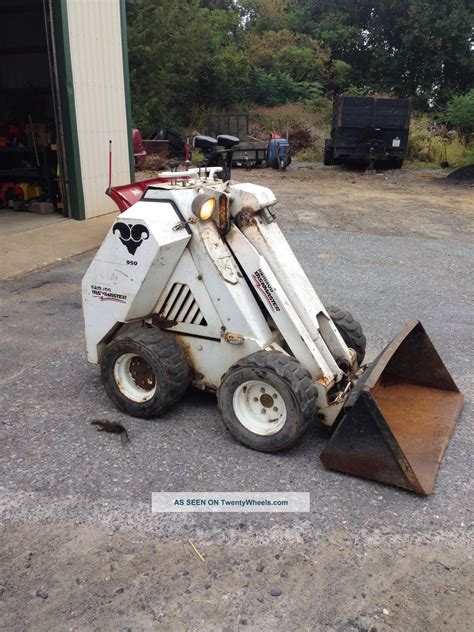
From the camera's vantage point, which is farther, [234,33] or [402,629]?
[234,33]

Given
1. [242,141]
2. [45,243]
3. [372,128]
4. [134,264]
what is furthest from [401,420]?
[242,141]

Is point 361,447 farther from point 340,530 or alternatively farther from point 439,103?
point 439,103

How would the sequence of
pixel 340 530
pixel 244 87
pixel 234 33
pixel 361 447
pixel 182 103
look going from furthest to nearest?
pixel 234 33
pixel 244 87
pixel 182 103
pixel 361 447
pixel 340 530

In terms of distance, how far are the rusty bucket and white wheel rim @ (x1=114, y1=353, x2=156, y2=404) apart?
3.88 feet

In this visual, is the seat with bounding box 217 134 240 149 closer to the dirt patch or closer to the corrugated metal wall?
the corrugated metal wall

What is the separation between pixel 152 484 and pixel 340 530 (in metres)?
0.98

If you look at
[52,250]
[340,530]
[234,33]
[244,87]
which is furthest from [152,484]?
[234,33]

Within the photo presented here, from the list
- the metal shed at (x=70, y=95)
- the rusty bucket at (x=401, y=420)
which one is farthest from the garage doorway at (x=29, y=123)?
the rusty bucket at (x=401, y=420)

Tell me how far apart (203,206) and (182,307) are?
64cm

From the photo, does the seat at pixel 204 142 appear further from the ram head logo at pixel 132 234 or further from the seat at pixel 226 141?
the ram head logo at pixel 132 234

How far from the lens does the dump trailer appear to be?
18.6 metres

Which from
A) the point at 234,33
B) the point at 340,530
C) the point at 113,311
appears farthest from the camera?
the point at 234,33

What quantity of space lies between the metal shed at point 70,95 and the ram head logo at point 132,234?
6944 mm

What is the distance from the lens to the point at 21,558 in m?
2.64
